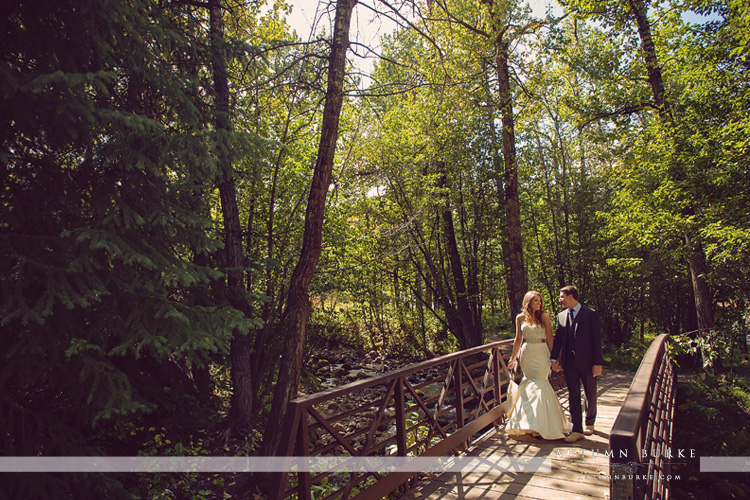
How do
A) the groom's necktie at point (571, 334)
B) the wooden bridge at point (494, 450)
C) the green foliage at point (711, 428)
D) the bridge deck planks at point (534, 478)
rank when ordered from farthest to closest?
the green foliage at point (711, 428), the groom's necktie at point (571, 334), the bridge deck planks at point (534, 478), the wooden bridge at point (494, 450)

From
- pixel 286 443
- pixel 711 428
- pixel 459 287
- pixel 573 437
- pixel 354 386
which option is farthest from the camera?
pixel 459 287

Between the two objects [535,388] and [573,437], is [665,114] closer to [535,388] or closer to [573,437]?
[535,388]

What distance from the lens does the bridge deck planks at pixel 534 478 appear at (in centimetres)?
414

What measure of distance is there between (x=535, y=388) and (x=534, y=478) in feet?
3.89

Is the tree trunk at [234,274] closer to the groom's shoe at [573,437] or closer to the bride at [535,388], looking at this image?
the bride at [535,388]

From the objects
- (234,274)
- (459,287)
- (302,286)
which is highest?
(234,274)

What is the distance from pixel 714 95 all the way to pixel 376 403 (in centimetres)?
908

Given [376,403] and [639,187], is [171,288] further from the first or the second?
[639,187]

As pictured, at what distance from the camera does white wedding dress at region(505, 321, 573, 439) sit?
17.5 feet

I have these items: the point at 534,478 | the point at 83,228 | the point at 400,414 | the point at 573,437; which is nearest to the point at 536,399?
the point at 573,437

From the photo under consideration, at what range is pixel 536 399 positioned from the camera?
17.6 feet

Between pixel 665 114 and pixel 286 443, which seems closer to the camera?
pixel 286 443

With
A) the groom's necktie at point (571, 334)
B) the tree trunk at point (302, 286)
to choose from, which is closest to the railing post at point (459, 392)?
the groom's necktie at point (571, 334)

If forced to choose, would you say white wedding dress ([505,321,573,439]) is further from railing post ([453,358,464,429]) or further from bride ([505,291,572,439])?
railing post ([453,358,464,429])
